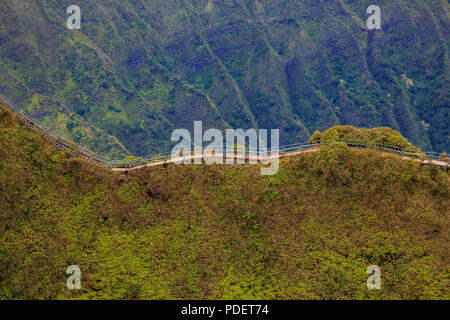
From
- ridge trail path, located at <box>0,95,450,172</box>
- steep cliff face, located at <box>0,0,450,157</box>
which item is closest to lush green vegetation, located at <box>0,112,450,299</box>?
ridge trail path, located at <box>0,95,450,172</box>

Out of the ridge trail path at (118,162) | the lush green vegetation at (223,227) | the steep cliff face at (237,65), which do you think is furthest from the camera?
the steep cliff face at (237,65)

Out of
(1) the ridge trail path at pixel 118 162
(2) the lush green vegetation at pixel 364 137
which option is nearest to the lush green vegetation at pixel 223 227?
(1) the ridge trail path at pixel 118 162

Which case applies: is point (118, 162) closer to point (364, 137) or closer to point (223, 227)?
point (223, 227)

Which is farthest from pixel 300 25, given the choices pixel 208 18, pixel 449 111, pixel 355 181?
pixel 355 181

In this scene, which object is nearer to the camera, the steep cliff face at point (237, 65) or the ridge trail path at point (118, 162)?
the ridge trail path at point (118, 162)

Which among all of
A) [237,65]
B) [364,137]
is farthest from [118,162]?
[237,65]

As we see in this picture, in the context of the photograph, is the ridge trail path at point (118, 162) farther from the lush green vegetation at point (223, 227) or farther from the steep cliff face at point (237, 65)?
the steep cliff face at point (237, 65)
